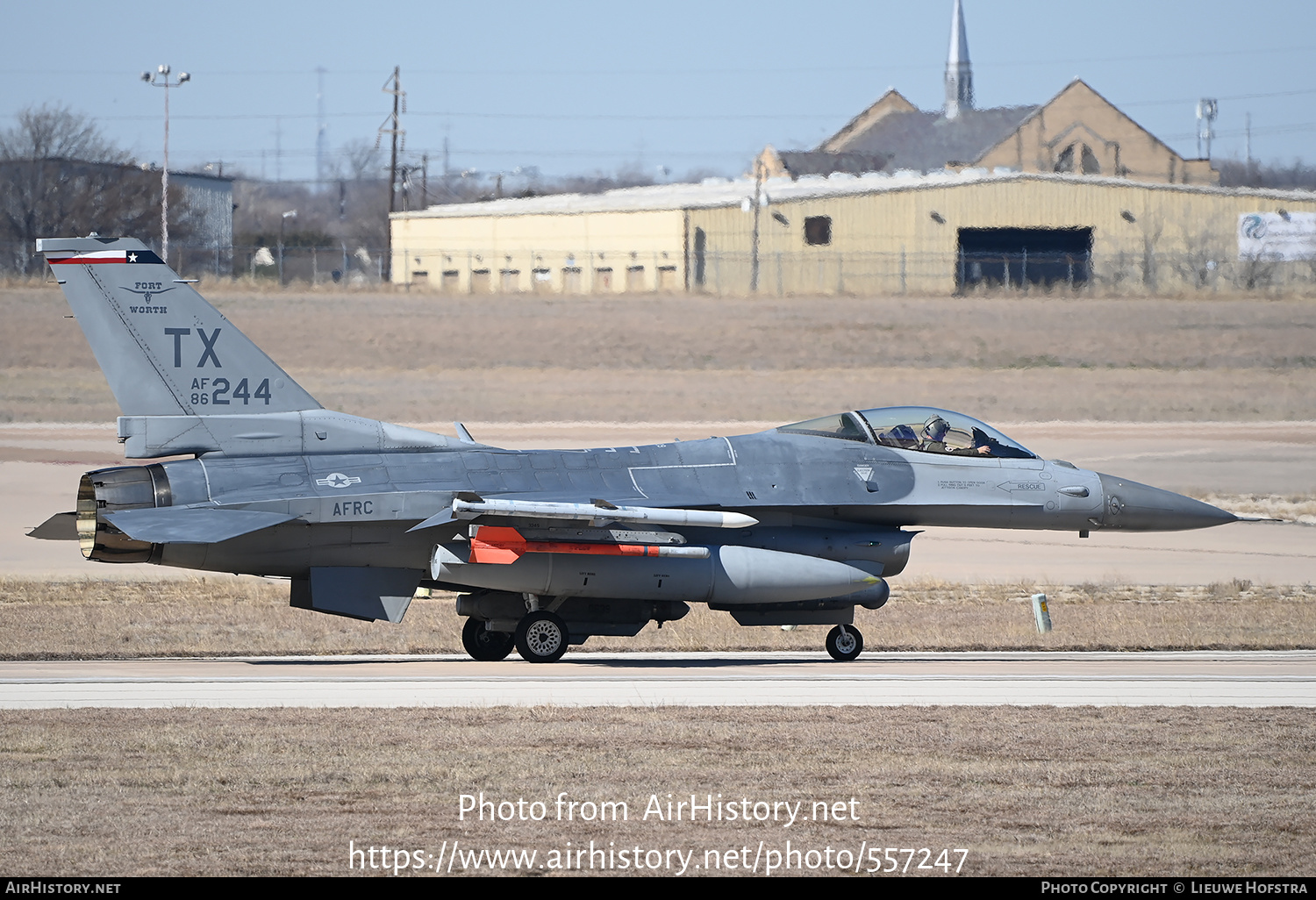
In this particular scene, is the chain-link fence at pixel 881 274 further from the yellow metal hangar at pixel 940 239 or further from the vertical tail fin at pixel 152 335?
the vertical tail fin at pixel 152 335

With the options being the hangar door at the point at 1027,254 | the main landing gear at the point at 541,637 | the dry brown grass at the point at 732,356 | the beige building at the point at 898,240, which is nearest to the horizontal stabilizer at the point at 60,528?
the main landing gear at the point at 541,637

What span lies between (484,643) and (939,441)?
5.38m

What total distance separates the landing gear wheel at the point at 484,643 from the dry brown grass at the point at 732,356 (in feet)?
88.1

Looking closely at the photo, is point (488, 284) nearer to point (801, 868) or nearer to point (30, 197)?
point (30, 197)

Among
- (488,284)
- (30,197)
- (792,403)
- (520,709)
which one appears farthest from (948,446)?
(30,197)

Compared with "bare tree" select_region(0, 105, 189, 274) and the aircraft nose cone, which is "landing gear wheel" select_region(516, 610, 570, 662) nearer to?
the aircraft nose cone

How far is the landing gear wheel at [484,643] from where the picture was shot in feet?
55.4

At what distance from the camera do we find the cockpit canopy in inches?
688

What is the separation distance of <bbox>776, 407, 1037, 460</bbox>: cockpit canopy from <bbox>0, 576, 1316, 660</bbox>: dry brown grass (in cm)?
225

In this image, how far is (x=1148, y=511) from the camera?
58.5 ft

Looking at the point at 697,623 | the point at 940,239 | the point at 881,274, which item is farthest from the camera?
the point at 940,239

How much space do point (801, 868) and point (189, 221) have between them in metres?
80.3

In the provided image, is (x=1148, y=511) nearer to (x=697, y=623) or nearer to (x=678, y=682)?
(x=697, y=623)

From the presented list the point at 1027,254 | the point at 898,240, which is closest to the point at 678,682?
the point at 898,240
